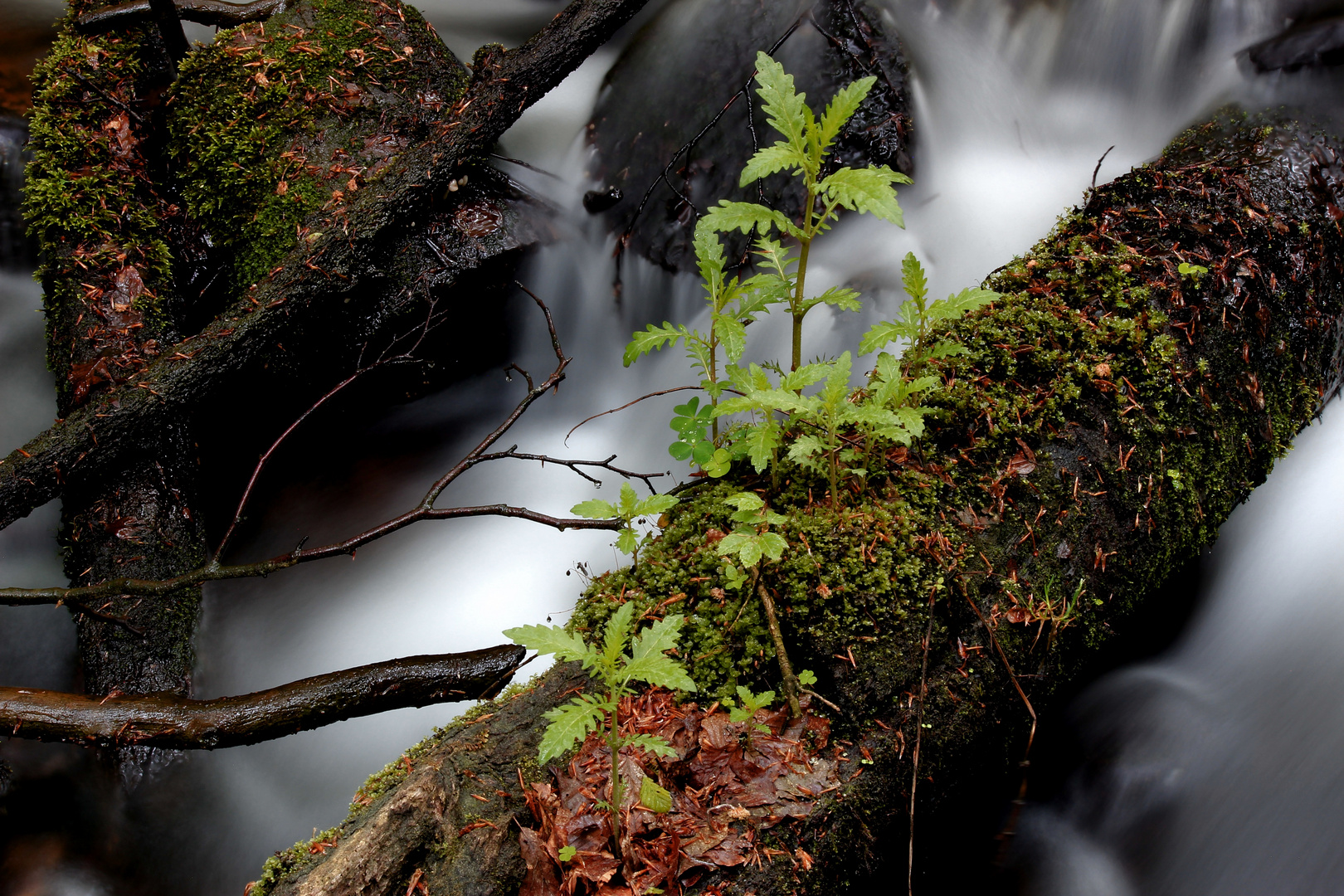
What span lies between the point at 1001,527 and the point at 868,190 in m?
1.25

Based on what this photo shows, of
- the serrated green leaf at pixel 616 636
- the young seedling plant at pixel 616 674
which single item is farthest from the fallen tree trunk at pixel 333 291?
the serrated green leaf at pixel 616 636

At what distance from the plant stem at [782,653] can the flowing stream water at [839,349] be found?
4.93 feet

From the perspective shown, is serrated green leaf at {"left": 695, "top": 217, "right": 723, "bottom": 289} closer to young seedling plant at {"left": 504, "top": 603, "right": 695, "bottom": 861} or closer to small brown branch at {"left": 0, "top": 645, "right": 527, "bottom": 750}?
young seedling plant at {"left": 504, "top": 603, "right": 695, "bottom": 861}

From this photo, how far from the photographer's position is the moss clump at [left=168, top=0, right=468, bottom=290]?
4543 mm

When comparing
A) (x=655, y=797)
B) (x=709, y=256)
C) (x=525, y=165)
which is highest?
(x=525, y=165)

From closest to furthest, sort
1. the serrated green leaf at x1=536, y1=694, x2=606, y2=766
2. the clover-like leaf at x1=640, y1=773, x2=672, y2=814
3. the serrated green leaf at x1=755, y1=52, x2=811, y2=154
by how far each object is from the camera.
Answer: the serrated green leaf at x1=536, y1=694, x2=606, y2=766 < the clover-like leaf at x1=640, y1=773, x2=672, y2=814 < the serrated green leaf at x1=755, y1=52, x2=811, y2=154

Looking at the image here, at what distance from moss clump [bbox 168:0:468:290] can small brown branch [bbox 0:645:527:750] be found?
265cm

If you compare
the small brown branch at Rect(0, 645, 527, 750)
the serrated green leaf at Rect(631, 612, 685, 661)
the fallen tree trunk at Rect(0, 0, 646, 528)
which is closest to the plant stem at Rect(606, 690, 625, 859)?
the serrated green leaf at Rect(631, 612, 685, 661)

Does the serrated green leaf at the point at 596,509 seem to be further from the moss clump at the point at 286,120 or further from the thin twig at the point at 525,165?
the thin twig at the point at 525,165

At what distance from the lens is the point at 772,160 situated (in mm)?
2260

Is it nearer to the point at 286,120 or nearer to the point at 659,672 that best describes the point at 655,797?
the point at 659,672

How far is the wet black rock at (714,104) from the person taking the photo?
4754mm

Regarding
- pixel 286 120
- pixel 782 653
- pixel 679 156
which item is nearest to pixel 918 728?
pixel 782 653

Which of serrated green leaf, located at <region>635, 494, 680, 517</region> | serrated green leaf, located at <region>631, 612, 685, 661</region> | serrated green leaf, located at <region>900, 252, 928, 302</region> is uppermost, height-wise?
Answer: serrated green leaf, located at <region>900, 252, 928, 302</region>
